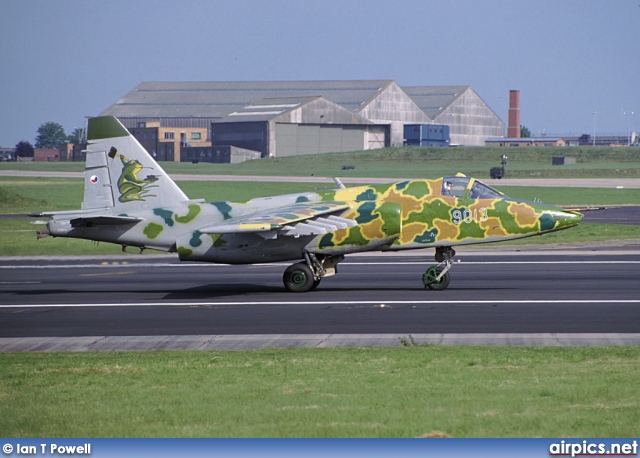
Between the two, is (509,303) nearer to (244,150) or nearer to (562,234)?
(562,234)

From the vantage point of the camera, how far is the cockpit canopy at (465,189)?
80.0ft

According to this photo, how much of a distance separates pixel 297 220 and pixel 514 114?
171m

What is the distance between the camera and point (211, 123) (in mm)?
154750

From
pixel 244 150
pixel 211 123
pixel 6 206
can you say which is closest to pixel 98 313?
pixel 6 206

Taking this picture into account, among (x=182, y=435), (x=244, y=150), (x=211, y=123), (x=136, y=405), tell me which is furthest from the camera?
(x=211, y=123)

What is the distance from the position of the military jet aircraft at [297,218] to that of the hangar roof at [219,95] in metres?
135

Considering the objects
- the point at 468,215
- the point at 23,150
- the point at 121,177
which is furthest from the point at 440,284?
the point at 23,150

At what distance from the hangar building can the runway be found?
11477 centimetres

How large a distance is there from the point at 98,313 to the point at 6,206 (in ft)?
133

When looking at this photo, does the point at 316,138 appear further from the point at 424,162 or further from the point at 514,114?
the point at 514,114

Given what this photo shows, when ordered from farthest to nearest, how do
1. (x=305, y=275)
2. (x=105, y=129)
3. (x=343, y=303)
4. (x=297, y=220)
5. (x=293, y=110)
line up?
1. (x=293, y=110)
2. (x=105, y=129)
3. (x=305, y=275)
4. (x=297, y=220)
5. (x=343, y=303)

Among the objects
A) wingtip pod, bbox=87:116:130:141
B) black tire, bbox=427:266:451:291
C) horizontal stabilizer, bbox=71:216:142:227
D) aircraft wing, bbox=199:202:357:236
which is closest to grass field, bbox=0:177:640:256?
wingtip pod, bbox=87:116:130:141

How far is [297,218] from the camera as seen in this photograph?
920 inches

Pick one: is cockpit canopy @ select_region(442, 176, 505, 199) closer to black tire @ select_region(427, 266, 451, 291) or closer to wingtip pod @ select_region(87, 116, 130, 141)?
black tire @ select_region(427, 266, 451, 291)
